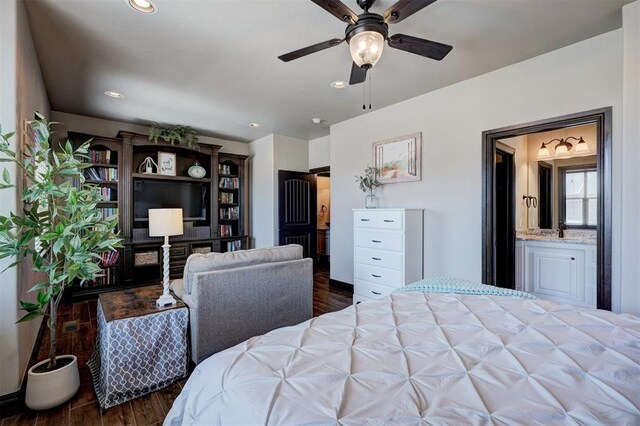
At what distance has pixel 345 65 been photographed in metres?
2.97

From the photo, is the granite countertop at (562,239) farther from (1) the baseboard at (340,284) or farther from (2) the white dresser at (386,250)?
(1) the baseboard at (340,284)

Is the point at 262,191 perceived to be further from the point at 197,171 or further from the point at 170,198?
the point at 170,198

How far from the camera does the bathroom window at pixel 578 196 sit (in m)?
4.57

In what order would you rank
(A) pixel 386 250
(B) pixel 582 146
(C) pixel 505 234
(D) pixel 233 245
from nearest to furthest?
(A) pixel 386 250, (C) pixel 505 234, (B) pixel 582 146, (D) pixel 233 245

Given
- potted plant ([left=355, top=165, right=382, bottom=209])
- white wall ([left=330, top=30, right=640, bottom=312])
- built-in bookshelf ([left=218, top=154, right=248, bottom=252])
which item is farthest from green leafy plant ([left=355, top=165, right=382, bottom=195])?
built-in bookshelf ([left=218, top=154, right=248, bottom=252])

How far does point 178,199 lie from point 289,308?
11.5 feet

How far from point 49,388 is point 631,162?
13.4ft

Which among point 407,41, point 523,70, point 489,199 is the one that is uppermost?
point 523,70

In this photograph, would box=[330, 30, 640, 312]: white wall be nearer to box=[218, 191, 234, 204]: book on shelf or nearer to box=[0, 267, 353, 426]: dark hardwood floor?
box=[218, 191, 234, 204]: book on shelf

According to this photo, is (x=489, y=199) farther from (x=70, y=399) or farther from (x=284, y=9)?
(x=70, y=399)

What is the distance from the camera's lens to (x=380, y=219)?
3.64 metres

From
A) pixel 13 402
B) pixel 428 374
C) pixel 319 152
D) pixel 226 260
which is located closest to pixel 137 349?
pixel 13 402

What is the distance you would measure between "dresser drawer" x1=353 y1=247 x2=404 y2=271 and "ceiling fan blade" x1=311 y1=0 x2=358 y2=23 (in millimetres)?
2403

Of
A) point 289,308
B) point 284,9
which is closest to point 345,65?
point 284,9
